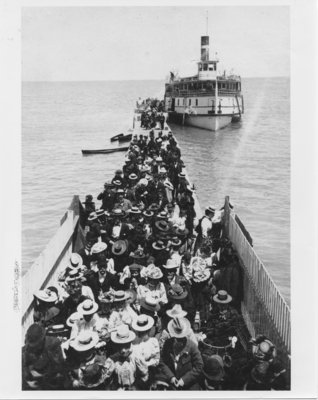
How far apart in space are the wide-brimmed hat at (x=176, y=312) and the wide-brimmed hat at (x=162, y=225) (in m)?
1.98

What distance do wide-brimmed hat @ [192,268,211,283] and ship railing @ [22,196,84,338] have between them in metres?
2.10

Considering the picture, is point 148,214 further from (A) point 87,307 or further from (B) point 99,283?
(A) point 87,307

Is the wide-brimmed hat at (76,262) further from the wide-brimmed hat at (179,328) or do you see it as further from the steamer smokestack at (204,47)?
the steamer smokestack at (204,47)

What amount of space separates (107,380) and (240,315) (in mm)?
2183

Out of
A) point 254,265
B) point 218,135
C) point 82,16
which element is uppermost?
point 82,16

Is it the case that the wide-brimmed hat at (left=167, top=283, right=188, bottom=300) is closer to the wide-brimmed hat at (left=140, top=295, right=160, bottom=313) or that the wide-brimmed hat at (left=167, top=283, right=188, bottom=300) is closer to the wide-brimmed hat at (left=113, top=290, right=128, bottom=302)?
the wide-brimmed hat at (left=140, top=295, right=160, bottom=313)

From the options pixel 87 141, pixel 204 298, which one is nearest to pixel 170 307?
pixel 204 298

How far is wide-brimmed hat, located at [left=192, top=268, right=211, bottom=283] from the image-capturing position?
6318 mm

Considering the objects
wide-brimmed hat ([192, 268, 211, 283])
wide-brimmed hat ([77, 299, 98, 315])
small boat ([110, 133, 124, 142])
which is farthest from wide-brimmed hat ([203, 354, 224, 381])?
small boat ([110, 133, 124, 142])

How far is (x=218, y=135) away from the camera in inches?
424

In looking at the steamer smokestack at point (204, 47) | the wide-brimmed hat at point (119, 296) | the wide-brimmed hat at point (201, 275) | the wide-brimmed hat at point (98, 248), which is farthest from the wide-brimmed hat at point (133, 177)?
the wide-brimmed hat at point (119, 296)

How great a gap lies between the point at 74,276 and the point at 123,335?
1464 millimetres

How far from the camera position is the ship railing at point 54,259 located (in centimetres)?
639
